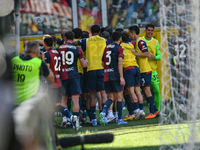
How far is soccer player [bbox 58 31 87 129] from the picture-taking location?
6387 millimetres

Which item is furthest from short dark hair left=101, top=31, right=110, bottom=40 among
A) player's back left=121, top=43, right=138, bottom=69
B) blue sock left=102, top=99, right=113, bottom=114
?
blue sock left=102, top=99, right=113, bottom=114

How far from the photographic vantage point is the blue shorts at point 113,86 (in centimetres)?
671

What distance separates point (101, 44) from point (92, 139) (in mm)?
4490

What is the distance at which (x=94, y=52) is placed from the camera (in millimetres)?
6770

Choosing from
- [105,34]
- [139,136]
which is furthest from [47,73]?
[105,34]

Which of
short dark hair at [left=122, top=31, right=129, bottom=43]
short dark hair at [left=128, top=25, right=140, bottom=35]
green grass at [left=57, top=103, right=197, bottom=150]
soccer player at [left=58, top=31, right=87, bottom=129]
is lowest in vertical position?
green grass at [left=57, top=103, right=197, bottom=150]

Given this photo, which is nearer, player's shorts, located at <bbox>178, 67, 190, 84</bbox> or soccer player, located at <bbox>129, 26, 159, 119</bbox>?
player's shorts, located at <bbox>178, 67, 190, 84</bbox>

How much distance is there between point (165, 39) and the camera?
3.68 meters

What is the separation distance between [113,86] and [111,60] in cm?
52

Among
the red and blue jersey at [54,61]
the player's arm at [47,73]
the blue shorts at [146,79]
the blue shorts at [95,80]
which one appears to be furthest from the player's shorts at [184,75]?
the blue shorts at [146,79]

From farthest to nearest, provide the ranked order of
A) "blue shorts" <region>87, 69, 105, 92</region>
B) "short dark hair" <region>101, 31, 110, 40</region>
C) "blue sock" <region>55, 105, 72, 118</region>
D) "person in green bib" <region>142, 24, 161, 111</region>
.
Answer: "person in green bib" <region>142, 24, 161, 111</region> → "short dark hair" <region>101, 31, 110, 40</region> → "blue shorts" <region>87, 69, 105, 92</region> → "blue sock" <region>55, 105, 72, 118</region>

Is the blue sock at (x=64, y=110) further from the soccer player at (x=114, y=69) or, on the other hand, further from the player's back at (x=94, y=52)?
the player's back at (x=94, y=52)

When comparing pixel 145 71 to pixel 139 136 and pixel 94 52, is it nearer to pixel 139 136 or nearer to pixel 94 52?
pixel 94 52

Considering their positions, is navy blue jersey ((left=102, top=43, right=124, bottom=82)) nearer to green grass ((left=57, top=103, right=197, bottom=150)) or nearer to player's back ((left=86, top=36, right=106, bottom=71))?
player's back ((left=86, top=36, right=106, bottom=71))
